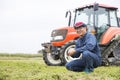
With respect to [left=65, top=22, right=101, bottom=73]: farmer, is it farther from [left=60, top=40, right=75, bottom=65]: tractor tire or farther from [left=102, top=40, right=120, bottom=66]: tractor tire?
[left=102, top=40, right=120, bottom=66]: tractor tire

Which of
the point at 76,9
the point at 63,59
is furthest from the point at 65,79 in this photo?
the point at 76,9

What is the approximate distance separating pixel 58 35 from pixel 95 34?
1743 millimetres

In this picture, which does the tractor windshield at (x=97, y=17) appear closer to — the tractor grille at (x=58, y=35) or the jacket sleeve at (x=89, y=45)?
the tractor grille at (x=58, y=35)

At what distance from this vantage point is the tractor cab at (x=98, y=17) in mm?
17766

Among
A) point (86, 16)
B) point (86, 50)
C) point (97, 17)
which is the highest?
point (86, 16)

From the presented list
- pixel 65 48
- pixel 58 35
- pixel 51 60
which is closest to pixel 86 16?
pixel 58 35

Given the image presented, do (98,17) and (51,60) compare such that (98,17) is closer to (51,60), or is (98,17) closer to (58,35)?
(58,35)

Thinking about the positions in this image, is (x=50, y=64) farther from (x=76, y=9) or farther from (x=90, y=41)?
(x=90, y=41)

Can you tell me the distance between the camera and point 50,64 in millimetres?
18406

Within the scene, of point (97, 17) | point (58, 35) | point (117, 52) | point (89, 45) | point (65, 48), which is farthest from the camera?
point (58, 35)

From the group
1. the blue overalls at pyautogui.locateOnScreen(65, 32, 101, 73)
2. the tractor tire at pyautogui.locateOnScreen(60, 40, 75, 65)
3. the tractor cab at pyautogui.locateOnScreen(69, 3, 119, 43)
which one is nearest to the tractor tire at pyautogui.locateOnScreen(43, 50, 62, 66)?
the tractor tire at pyautogui.locateOnScreen(60, 40, 75, 65)

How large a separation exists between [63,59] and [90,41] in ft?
23.4

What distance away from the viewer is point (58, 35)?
61.2 feet

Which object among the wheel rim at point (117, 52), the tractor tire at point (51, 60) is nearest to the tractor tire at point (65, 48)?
the tractor tire at point (51, 60)
